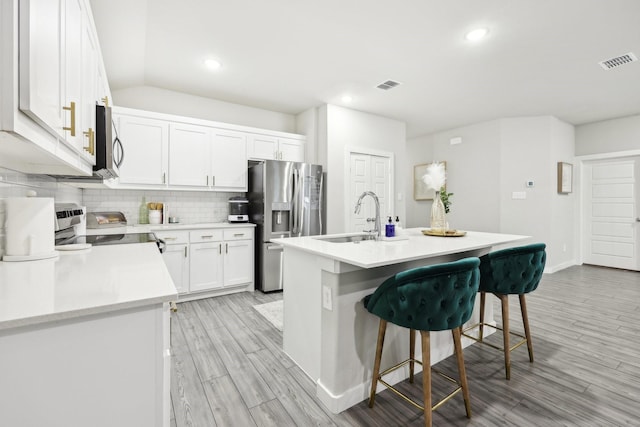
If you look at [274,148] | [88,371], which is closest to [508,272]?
[88,371]

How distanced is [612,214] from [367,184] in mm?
4613

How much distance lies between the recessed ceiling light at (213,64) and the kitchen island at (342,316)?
2351 mm

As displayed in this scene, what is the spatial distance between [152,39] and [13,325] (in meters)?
2.99

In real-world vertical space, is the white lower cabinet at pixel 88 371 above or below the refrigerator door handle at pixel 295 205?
below

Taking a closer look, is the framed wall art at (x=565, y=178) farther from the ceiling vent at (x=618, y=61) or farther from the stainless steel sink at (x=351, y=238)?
the stainless steel sink at (x=351, y=238)

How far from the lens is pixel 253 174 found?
4.21 meters

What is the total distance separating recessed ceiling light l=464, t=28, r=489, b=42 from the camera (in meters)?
2.66

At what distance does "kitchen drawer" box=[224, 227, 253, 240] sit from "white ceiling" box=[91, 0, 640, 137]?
189cm

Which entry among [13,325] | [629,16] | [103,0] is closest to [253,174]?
[103,0]

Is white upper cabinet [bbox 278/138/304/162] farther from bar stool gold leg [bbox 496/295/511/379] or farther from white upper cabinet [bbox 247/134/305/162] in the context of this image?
bar stool gold leg [bbox 496/295/511/379]

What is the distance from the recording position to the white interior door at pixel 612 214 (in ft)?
17.1

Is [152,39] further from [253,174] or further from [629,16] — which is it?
[629,16]

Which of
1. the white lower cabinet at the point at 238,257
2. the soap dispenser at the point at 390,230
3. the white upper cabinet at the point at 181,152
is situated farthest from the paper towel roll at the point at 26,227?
the white lower cabinet at the point at 238,257

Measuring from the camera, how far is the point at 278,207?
4.02 meters
